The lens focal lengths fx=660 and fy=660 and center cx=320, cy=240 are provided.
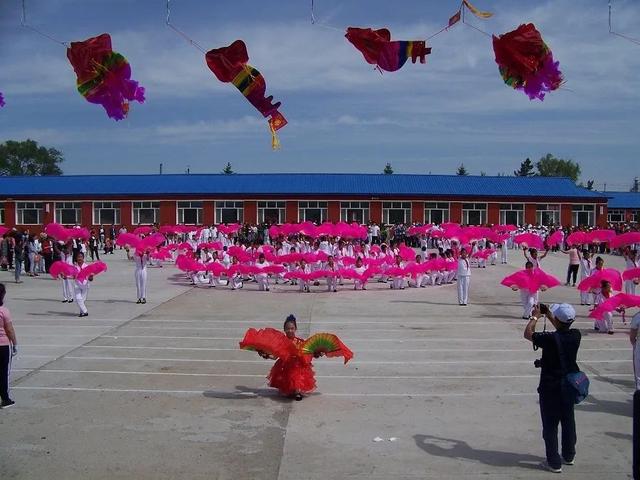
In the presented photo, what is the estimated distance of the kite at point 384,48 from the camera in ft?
32.2

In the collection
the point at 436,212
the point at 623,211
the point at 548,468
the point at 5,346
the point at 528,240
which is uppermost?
A: the point at 623,211

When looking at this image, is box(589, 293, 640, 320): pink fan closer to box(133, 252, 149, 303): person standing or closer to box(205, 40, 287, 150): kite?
box(205, 40, 287, 150): kite

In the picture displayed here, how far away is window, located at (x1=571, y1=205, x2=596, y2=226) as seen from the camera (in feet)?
169

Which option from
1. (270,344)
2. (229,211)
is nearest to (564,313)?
(270,344)

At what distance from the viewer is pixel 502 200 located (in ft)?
167

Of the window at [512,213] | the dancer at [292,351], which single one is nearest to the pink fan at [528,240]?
the dancer at [292,351]

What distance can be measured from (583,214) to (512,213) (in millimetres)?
5646

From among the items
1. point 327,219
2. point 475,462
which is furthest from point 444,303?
point 327,219

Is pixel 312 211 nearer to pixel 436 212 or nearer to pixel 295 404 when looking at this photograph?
pixel 436 212

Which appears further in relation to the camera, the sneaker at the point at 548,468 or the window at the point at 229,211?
the window at the point at 229,211

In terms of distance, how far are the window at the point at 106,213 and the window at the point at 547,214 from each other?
32.7m

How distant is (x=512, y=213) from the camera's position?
5112 centimetres

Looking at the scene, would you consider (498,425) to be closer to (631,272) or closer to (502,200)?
(631,272)

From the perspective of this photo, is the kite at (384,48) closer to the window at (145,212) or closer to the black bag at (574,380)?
the black bag at (574,380)
